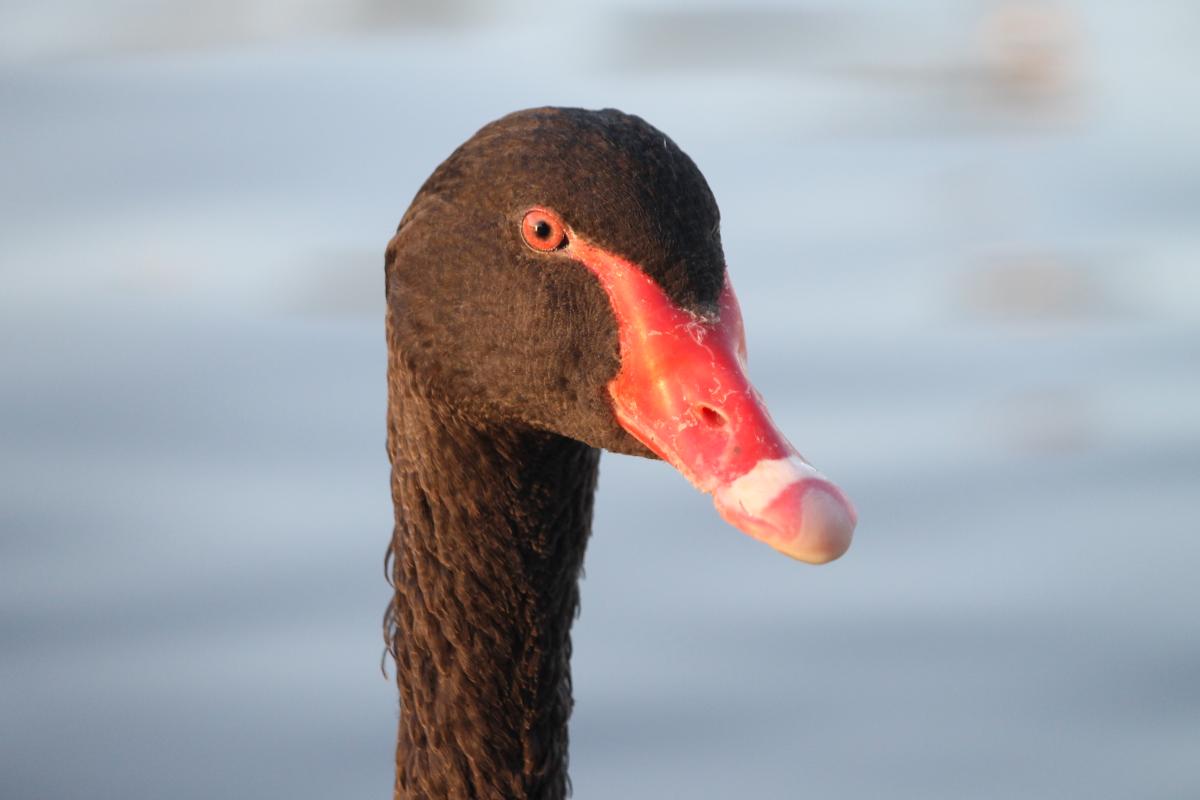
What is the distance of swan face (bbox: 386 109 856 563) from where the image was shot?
3.68m

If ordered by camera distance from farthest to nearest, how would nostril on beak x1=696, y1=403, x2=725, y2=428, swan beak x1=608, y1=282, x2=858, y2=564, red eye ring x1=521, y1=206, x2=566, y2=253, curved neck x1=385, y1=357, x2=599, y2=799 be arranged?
curved neck x1=385, y1=357, x2=599, y2=799, red eye ring x1=521, y1=206, x2=566, y2=253, nostril on beak x1=696, y1=403, x2=725, y2=428, swan beak x1=608, y1=282, x2=858, y2=564

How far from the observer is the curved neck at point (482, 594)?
13.9ft

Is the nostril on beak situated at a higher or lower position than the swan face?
lower

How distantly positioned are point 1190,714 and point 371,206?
4340 mm

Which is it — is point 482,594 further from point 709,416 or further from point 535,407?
point 709,416

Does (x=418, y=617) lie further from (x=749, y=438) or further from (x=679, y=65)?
(x=679, y=65)

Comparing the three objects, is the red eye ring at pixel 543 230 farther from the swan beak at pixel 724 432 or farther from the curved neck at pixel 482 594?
the curved neck at pixel 482 594

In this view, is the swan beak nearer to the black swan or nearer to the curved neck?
the black swan

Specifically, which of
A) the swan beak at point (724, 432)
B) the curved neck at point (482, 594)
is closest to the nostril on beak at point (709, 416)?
the swan beak at point (724, 432)

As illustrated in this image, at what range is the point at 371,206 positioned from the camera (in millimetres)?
8898

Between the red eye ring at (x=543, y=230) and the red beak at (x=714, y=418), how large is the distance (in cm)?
4

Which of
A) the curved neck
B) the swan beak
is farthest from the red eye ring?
the curved neck

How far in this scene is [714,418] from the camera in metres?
3.64

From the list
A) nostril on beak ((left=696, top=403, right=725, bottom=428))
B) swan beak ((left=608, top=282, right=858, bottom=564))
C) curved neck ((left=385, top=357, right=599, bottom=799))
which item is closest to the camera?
swan beak ((left=608, top=282, right=858, bottom=564))
